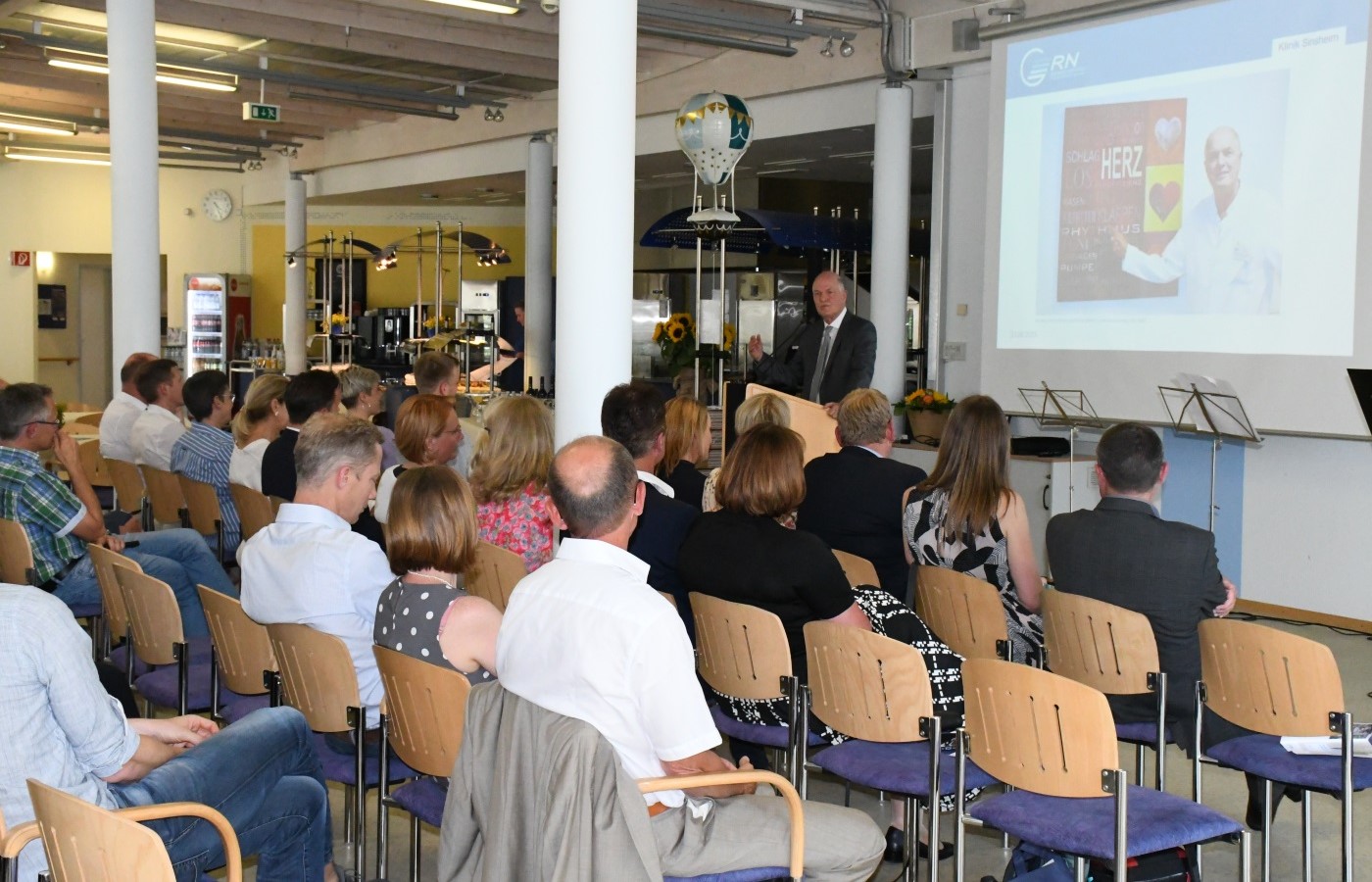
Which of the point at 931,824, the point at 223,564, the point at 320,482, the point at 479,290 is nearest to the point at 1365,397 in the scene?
the point at 931,824

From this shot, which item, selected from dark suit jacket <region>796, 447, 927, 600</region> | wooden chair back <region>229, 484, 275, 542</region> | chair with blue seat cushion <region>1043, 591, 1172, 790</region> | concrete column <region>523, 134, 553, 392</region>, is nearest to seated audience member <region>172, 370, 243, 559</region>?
wooden chair back <region>229, 484, 275, 542</region>

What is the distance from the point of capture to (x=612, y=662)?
7.98 feet

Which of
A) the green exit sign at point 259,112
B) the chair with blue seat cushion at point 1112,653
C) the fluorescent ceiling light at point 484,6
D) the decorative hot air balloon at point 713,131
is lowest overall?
the chair with blue seat cushion at point 1112,653

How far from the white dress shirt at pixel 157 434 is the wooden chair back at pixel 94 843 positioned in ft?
16.4

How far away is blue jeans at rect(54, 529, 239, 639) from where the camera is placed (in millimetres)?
4859

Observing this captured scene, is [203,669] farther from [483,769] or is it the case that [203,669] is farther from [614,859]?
[614,859]

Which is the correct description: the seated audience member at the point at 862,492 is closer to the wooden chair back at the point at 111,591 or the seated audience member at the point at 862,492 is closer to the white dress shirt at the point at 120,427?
the wooden chair back at the point at 111,591

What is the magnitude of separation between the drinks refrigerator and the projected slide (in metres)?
13.8

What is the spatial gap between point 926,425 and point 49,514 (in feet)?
19.5

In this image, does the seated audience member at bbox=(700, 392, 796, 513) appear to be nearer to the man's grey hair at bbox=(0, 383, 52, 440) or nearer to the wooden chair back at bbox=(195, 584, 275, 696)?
the wooden chair back at bbox=(195, 584, 275, 696)

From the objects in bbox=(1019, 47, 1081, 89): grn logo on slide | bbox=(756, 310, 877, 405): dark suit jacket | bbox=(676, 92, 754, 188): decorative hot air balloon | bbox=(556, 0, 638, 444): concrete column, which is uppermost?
bbox=(1019, 47, 1081, 89): grn logo on slide

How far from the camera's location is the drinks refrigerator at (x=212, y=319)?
19.3 m

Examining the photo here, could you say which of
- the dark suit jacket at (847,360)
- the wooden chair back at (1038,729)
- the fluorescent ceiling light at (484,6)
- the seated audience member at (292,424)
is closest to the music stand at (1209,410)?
the dark suit jacket at (847,360)

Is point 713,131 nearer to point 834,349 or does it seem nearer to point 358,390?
point 834,349
